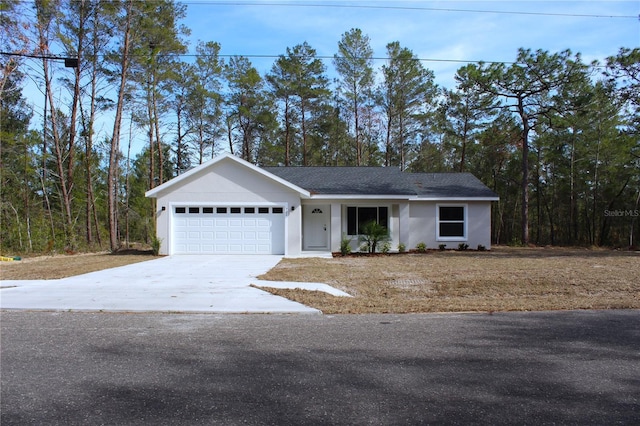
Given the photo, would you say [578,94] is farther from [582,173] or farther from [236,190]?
[236,190]

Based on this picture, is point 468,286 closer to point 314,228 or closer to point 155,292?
point 155,292

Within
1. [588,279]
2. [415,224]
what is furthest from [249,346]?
[415,224]

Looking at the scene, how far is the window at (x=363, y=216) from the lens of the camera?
20.6m

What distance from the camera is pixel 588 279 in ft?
35.7

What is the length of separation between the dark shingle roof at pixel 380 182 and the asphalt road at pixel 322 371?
1345cm

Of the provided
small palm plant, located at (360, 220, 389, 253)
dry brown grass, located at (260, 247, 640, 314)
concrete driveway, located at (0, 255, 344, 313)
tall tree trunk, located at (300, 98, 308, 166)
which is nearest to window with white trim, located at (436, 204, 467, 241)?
small palm plant, located at (360, 220, 389, 253)

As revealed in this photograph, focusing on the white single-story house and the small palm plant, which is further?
the small palm plant

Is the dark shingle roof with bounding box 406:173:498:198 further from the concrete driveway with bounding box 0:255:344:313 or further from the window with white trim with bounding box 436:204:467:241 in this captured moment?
the concrete driveway with bounding box 0:255:344:313

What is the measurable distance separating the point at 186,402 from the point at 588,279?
10.2m

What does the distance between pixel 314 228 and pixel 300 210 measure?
228 cm

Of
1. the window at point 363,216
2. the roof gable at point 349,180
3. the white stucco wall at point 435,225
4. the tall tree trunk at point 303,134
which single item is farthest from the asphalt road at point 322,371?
the tall tree trunk at point 303,134

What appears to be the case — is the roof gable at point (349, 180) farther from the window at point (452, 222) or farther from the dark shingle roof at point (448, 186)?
the window at point (452, 222)

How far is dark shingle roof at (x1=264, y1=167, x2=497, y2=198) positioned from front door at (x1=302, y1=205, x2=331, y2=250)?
1079 mm

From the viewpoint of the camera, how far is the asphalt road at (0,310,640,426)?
367cm
